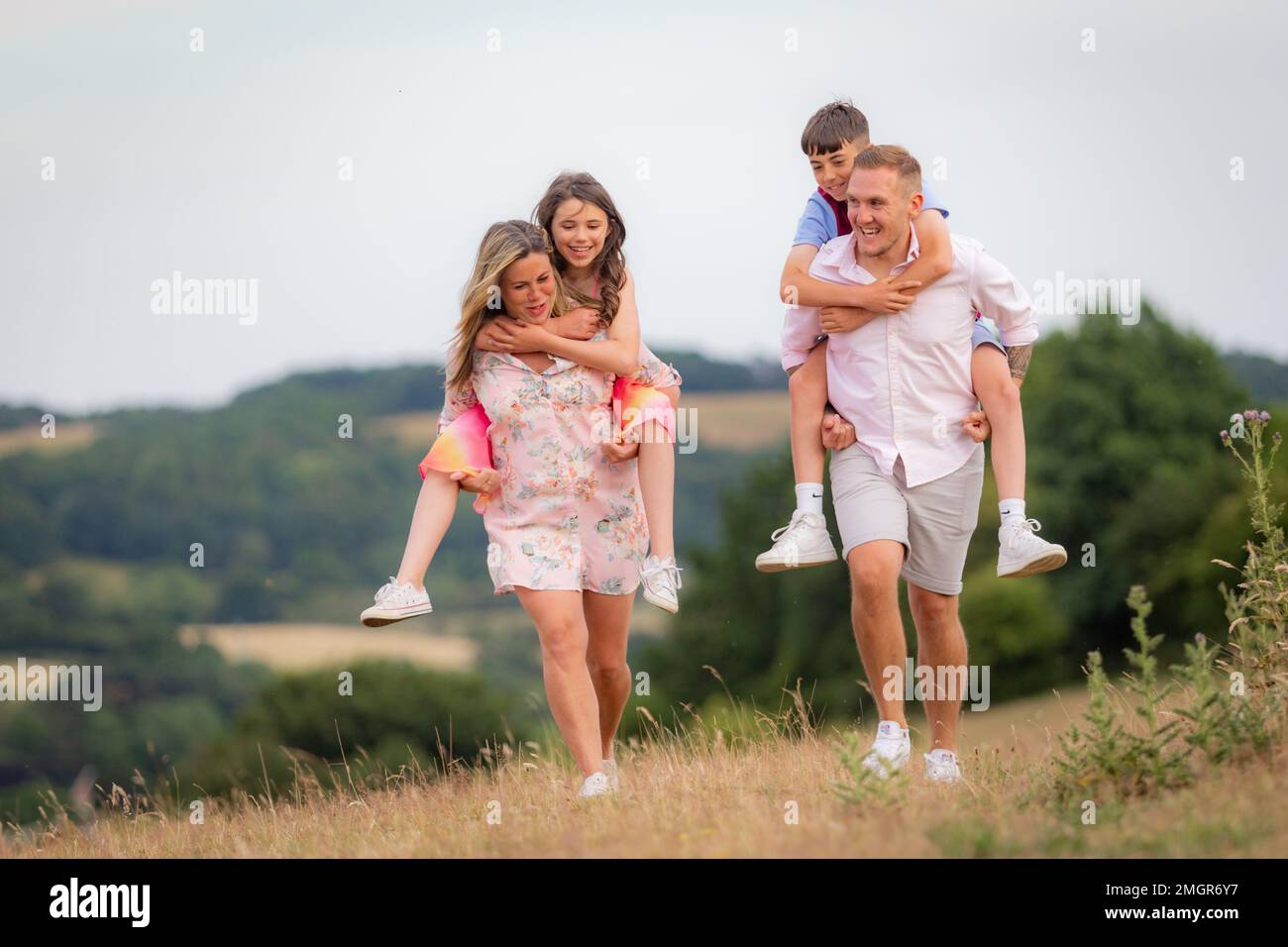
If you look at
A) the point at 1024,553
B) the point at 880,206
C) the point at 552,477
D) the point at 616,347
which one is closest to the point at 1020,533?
the point at 1024,553

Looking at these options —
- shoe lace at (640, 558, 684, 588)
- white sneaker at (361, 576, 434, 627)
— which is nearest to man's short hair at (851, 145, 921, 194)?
shoe lace at (640, 558, 684, 588)

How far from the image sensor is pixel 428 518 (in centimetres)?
664

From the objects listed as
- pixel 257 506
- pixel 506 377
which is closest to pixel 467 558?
pixel 257 506

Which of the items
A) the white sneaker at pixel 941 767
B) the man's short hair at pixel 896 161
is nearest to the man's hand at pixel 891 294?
the man's short hair at pixel 896 161

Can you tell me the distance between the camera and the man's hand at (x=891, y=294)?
6371 millimetres

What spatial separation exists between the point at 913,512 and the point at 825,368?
73cm

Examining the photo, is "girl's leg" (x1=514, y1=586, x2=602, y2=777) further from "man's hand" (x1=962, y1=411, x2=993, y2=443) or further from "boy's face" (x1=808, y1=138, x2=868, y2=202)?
"boy's face" (x1=808, y1=138, x2=868, y2=202)

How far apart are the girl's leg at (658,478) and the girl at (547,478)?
0.10 meters

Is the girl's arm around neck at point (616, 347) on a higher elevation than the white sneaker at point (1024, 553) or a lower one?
higher

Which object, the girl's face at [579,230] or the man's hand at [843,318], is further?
the girl's face at [579,230]

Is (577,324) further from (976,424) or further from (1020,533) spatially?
(1020,533)

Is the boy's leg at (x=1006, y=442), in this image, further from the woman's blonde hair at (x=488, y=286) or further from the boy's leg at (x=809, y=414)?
the woman's blonde hair at (x=488, y=286)

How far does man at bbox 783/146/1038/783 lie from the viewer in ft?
20.7

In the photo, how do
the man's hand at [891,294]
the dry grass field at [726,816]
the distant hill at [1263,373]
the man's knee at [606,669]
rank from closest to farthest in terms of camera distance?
1. the dry grass field at [726,816]
2. the man's hand at [891,294]
3. the man's knee at [606,669]
4. the distant hill at [1263,373]
